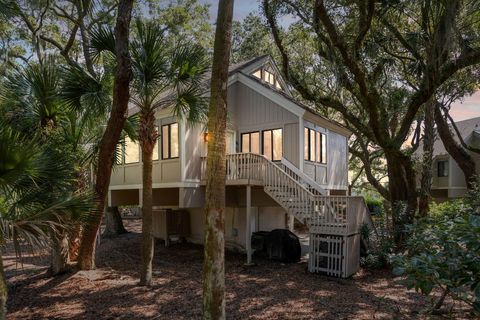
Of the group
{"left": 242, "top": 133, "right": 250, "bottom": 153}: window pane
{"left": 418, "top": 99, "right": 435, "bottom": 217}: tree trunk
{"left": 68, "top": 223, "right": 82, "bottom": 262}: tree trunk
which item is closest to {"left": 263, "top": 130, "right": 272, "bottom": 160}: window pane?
{"left": 242, "top": 133, "right": 250, "bottom": 153}: window pane

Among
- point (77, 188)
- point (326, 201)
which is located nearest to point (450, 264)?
point (326, 201)

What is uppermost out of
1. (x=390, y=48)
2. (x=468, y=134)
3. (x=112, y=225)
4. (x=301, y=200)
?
(x=390, y=48)

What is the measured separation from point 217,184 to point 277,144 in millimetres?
8505

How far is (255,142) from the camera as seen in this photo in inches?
575

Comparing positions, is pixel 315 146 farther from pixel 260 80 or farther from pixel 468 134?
pixel 468 134

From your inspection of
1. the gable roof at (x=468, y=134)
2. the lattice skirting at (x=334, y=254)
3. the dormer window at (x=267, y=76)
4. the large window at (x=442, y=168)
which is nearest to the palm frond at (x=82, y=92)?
the lattice skirting at (x=334, y=254)

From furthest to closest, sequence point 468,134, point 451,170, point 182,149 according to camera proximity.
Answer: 1. point 468,134
2. point 451,170
3. point 182,149

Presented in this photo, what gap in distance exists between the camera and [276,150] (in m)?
14.1

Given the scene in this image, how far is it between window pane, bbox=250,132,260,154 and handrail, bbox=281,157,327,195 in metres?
1.39

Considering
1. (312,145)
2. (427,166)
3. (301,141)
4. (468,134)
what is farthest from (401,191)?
(468,134)

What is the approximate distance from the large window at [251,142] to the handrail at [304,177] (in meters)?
1.47

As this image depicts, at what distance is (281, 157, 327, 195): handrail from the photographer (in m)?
12.6

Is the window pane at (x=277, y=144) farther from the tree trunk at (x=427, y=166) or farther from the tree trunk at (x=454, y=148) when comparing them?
the tree trunk at (x=454, y=148)

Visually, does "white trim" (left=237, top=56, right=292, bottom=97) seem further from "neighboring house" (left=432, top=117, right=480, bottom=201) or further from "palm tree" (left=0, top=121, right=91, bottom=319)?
"neighboring house" (left=432, top=117, right=480, bottom=201)
